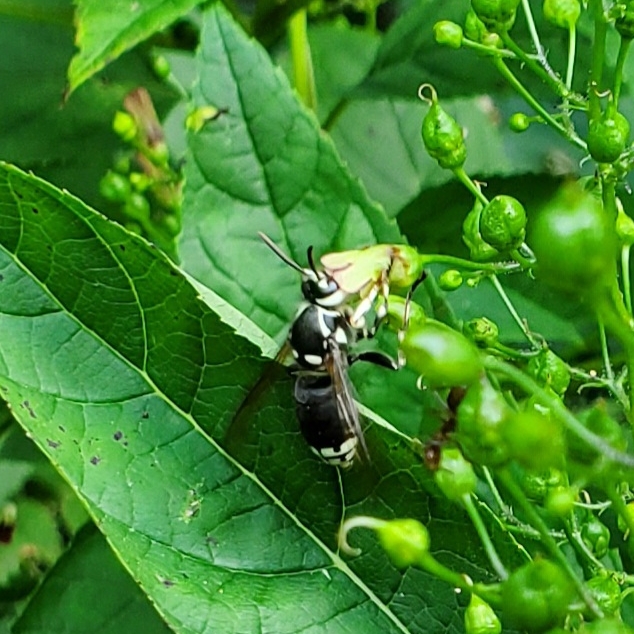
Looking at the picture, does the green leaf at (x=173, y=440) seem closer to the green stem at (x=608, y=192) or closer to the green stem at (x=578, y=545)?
the green stem at (x=578, y=545)

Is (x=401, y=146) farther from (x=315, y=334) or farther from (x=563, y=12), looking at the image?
(x=563, y=12)

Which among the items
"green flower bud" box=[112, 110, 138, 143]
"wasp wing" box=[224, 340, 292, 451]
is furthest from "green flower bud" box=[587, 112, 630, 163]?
"green flower bud" box=[112, 110, 138, 143]

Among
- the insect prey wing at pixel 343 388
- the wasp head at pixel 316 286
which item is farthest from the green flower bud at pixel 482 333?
the wasp head at pixel 316 286

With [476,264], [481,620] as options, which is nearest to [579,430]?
[481,620]

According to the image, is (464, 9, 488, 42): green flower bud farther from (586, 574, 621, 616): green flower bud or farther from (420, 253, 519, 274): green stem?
(586, 574, 621, 616): green flower bud

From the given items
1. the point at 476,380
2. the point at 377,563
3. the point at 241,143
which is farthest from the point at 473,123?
the point at 476,380

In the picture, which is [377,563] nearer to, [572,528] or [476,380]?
[572,528]
